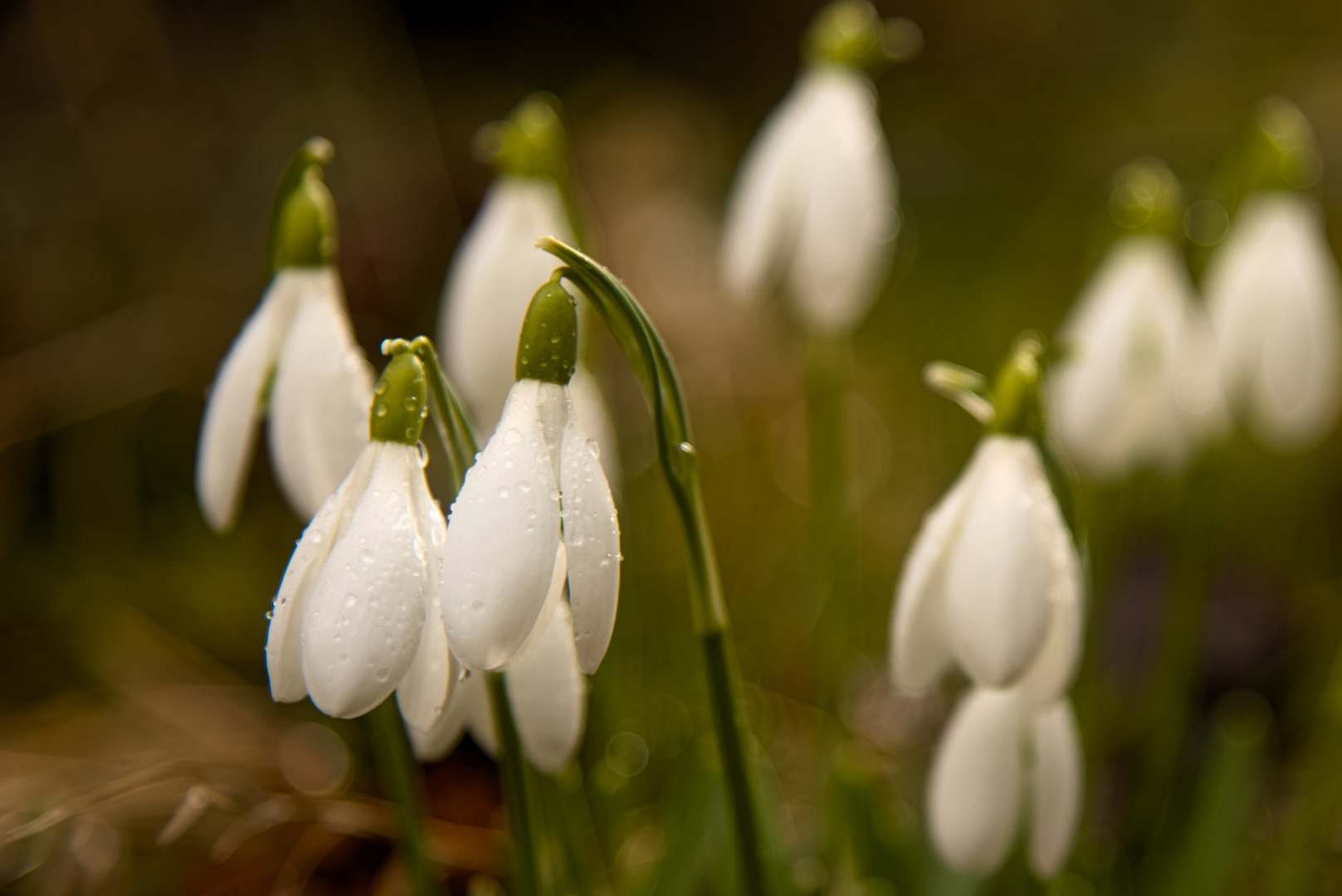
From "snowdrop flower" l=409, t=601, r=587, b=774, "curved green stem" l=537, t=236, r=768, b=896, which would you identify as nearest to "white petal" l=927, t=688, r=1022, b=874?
"curved green stem" l=537, t=236, r=768, b=896

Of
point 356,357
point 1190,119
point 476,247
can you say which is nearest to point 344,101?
point 476,247

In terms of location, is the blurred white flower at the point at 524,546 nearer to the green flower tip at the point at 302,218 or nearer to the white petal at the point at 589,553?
the white petal at the point at 589,553

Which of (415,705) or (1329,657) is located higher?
(415,705)

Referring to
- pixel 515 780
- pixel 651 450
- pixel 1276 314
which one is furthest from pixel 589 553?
pixel 651 450

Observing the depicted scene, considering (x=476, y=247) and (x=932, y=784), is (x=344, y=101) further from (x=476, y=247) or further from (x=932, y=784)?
(x=932, y=784)

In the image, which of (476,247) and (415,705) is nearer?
(415,705)

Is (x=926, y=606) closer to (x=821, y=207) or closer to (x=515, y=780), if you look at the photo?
(x=515, y=780)
